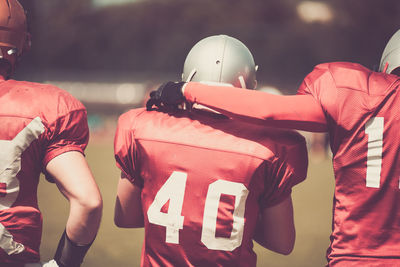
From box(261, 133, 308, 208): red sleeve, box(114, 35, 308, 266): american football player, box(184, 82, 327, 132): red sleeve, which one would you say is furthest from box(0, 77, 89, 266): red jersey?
box(261, 133, 308, 208): red sleeve

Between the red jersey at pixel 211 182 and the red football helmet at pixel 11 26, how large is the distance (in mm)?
745

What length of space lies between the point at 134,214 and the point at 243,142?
2.13ft

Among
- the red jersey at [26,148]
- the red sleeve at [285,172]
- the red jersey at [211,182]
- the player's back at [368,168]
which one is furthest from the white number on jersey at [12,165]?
the player's back at [368,168]

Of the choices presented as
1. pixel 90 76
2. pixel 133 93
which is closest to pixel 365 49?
pixel 133 93

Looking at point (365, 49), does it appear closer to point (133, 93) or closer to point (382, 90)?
point (133, 93)

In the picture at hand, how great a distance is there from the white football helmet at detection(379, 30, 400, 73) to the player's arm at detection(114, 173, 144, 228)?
1316 mm

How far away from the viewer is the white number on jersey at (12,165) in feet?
6.05

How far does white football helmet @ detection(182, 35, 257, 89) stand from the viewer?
2068mm

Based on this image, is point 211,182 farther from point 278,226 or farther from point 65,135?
point 65,135

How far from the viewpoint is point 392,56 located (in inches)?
84.8

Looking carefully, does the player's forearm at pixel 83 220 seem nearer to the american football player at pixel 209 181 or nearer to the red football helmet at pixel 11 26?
the american football player at pixel 209 181

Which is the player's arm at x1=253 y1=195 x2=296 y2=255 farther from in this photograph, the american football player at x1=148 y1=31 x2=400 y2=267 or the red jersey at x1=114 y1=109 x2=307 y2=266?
the american football player at x1=148 y1=31 x2=400 y2=267

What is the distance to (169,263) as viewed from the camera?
189cm

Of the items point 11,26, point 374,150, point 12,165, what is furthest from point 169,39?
point 374,150
